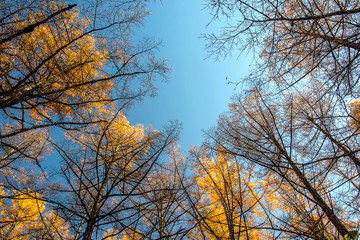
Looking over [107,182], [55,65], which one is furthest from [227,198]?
[55,65]

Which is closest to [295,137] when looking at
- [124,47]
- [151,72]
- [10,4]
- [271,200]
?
[271,200]

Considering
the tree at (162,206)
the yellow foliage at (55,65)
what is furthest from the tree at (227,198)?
the yellow foliage at (55,65)

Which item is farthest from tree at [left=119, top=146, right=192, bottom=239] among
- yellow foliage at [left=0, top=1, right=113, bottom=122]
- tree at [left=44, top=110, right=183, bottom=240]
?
yellow foliage at [left=0, top=1, right=113, bottom=122]

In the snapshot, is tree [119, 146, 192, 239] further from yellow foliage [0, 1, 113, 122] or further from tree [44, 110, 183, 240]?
yellow foliage [0, 1, 113, 122]

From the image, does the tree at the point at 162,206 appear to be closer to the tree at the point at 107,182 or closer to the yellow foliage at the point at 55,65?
the tree at the point at 107,182

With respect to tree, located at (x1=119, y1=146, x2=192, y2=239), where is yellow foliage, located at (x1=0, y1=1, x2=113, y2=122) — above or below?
above

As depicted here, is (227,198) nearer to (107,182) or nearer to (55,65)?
(107,182)

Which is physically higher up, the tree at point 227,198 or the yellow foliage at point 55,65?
Answer: the yellow foliage at point 55,65

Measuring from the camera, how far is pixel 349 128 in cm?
297

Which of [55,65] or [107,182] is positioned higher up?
[55,65]

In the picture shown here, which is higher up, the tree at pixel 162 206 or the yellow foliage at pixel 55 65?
the yellow foliage at pixel 55 65

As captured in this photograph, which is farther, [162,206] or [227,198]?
[162,206]

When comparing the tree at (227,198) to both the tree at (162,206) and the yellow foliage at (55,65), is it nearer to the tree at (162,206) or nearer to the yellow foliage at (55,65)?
the tree at (162,206)

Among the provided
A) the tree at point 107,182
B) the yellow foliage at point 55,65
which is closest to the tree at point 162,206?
the tree at point 107,182
